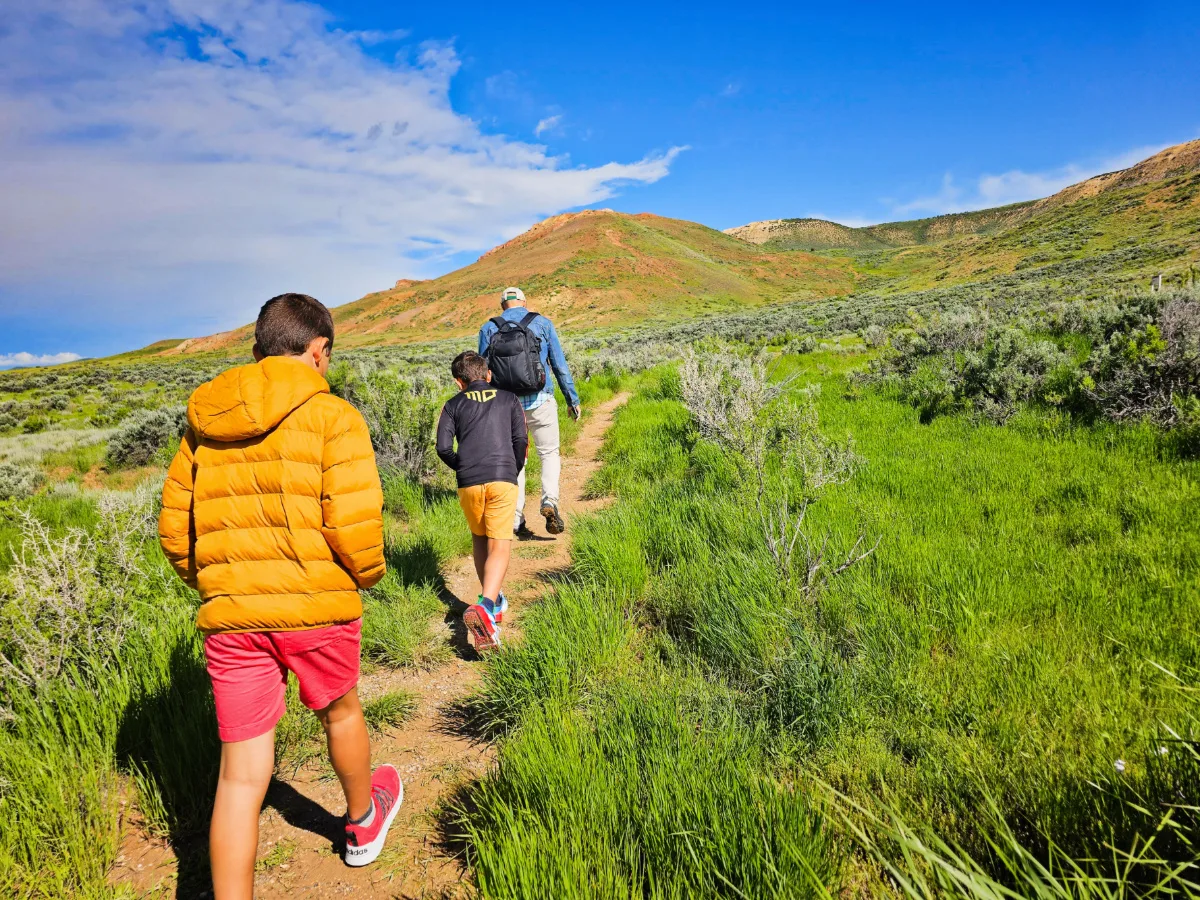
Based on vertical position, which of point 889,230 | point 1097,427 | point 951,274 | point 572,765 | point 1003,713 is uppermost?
point 889,230

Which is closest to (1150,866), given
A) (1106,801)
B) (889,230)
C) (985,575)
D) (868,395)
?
(1106,801)

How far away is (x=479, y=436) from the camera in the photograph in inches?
142

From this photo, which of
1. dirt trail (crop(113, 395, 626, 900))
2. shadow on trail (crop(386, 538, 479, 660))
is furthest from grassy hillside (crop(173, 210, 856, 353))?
dirt trail (crop(113, 395, 626, 900))

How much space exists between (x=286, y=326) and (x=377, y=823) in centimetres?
190

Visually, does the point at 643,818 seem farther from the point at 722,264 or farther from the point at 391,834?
the point at 722,264

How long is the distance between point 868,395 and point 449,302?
8006cm

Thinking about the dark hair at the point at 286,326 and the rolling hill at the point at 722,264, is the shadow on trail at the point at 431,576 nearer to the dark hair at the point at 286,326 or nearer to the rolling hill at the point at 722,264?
the dark hair at the point at 286,326

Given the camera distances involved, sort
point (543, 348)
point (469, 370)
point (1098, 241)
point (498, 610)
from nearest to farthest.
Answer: point (498, 610), point (469, 370), point (543, 348), point (1098, 241)

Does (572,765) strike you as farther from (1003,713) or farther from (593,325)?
(593,325)

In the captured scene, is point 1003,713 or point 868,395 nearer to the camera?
point 1003,713

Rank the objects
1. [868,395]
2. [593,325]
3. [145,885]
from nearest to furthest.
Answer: [145,885] < [868,395] < [593,325]

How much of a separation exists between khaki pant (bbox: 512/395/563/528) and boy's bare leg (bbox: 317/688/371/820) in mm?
2982

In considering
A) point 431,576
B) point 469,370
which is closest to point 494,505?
point 469,370

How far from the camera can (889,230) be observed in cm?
15312
